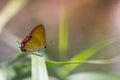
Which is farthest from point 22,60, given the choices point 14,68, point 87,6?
point 87,6

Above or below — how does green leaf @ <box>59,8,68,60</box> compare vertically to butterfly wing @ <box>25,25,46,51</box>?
above

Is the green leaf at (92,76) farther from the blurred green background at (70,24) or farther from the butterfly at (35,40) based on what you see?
the butterfly at (35,40)

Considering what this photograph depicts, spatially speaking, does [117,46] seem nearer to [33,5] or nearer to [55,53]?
[55,53]

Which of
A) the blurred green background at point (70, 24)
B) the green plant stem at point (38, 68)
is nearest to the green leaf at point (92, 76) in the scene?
the blurred green background at point (70, 24)

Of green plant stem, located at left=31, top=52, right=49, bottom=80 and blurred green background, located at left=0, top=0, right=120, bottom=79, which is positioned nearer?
green plant stem, located at left=31, top=52, right=49, bottom=80

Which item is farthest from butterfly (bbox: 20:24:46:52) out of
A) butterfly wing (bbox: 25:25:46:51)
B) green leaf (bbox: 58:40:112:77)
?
green leaf (bbox: 58:40:112:77)

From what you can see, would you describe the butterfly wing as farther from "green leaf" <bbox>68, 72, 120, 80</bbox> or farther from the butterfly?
"green leaf" <bbox>68, 72, 120, 80</bbox>
